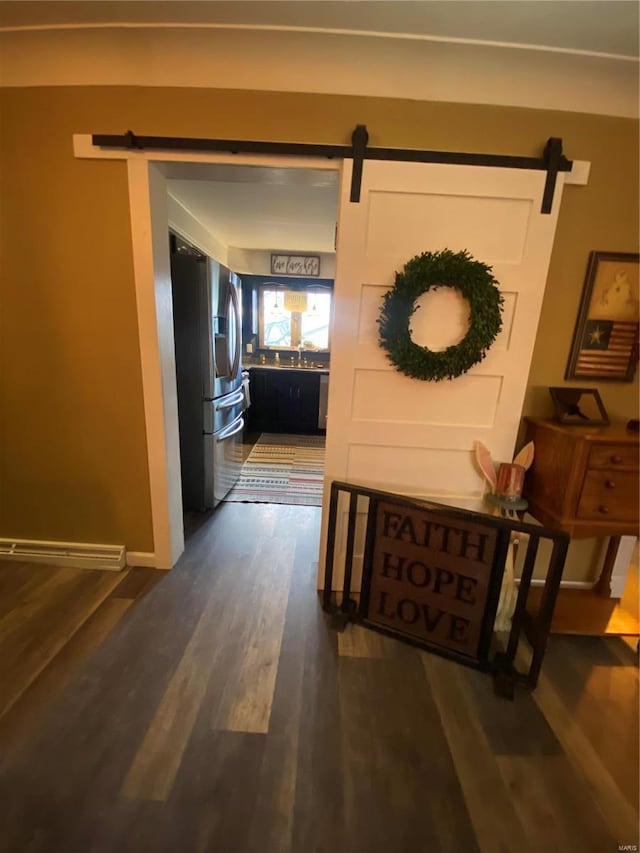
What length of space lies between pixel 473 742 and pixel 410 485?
0.97m

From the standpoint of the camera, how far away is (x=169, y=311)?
1.85 metres

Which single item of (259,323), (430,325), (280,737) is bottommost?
(280,737)

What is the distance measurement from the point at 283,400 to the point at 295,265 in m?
1.81

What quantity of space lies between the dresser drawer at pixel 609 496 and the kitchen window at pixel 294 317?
4018 mm

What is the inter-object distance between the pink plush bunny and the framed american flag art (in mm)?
483

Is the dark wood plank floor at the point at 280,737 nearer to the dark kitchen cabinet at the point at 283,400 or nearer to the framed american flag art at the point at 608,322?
the framed american flag art at the point at 608,322

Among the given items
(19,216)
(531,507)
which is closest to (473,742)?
(531,507)

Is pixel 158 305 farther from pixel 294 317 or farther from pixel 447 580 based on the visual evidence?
pixel 294 317

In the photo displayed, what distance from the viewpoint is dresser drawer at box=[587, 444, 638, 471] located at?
1343 mm

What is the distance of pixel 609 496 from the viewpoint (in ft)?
4.54

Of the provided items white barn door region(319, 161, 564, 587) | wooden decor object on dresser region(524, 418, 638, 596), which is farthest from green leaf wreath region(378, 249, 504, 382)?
wooden decor object on dresser region(524, 418, 638, 596)

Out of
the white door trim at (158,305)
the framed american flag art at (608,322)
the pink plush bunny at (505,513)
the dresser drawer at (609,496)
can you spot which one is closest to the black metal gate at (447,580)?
the pink plush bunny at (505,513)


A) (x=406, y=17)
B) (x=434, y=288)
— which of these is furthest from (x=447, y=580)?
(x=406, y=17)

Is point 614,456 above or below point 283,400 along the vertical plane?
above
